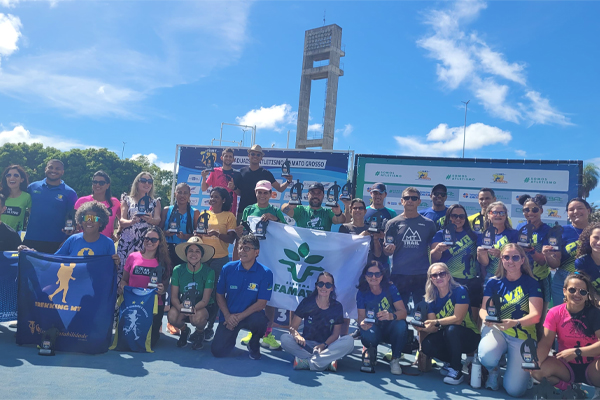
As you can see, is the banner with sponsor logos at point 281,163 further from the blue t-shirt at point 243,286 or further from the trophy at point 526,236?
the trophy at point 526,236

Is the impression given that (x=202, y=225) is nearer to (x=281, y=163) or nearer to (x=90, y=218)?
(x=90, y=218)

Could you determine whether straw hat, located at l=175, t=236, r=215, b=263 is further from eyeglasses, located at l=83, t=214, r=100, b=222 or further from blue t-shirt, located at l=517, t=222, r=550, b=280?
blue t-shirt, located at l=517, t=222, r=550, b=280

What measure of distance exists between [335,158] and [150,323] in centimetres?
768

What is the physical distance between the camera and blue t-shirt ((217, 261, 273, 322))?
5.45m

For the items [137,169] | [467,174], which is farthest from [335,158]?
[137,169]

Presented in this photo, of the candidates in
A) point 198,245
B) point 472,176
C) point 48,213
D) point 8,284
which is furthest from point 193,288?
point 472,176

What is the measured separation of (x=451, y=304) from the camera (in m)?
4.92

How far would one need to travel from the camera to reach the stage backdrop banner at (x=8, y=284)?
5.38 meters

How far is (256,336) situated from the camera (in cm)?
528

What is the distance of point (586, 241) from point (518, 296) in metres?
1.11

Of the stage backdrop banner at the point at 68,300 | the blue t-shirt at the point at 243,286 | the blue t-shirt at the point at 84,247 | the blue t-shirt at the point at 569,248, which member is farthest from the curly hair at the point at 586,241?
the blue t-shirt at the point at 84,247

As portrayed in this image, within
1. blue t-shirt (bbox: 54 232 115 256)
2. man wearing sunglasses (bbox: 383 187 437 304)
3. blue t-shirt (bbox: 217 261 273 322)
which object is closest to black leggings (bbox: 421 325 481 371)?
man wearing sunglasses (bbox: 383 187 437 304)

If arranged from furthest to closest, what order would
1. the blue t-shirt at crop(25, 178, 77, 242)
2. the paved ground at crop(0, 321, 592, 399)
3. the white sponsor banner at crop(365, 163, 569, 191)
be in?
the white sponsor banner at crop(365, 163, 569, 191)
the blue t-shirt at crop(25, 178, 77, 242)
the paved ground at crop(0, 321, 592, 399)

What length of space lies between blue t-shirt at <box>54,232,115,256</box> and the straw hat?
0.88 meters
